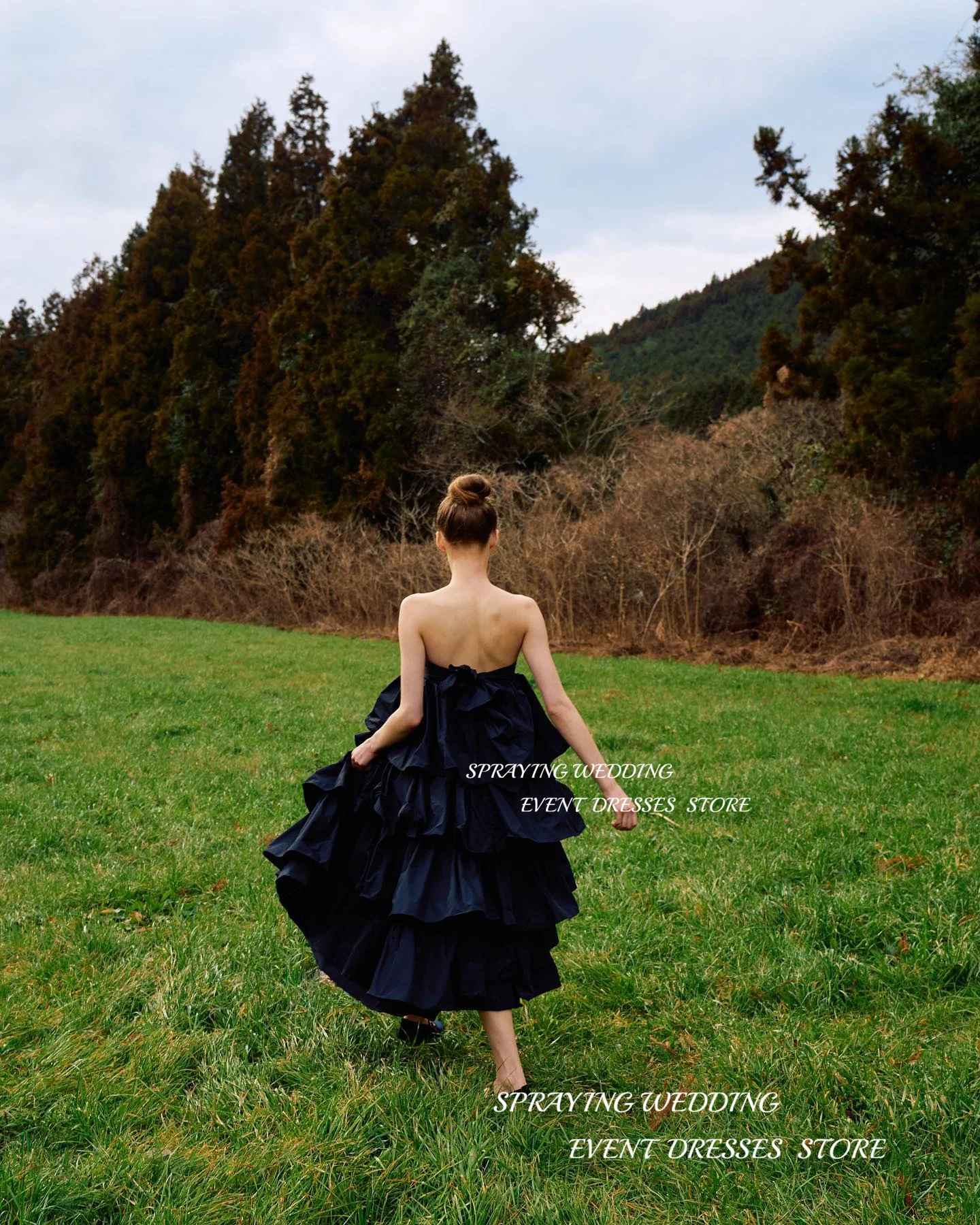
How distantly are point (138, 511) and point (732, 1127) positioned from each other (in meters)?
41.7

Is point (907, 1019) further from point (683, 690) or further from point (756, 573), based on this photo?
point (756, 573)

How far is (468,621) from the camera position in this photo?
305cm

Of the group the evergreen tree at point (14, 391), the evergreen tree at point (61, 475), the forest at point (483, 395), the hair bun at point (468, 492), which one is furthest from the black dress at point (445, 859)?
the evergreen tree at point (14, 391)

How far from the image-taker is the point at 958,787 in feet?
21.1

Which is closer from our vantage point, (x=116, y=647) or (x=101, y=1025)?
(x=101, y=1025)

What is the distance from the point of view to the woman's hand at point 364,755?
305 centimetres

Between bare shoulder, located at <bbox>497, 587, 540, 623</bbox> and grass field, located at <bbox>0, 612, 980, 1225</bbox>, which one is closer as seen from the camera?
grass field, located at <bbox>0, 612, 980, 1225</bbox>

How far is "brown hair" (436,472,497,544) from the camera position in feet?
9.92

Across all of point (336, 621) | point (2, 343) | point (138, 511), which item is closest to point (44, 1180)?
point (336, 621)

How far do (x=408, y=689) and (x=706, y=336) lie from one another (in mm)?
49478

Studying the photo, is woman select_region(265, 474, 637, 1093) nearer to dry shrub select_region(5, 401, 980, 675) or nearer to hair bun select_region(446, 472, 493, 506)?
hair bun select_region(446, 472, 493, 506)

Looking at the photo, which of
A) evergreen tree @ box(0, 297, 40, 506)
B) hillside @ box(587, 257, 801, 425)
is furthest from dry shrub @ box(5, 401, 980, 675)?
evergreen tree @ box(0, 297, 40, 506)

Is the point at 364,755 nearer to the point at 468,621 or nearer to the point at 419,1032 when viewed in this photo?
the point at 468,621

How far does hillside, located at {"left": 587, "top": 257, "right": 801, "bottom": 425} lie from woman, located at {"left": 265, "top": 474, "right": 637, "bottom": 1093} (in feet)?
117
